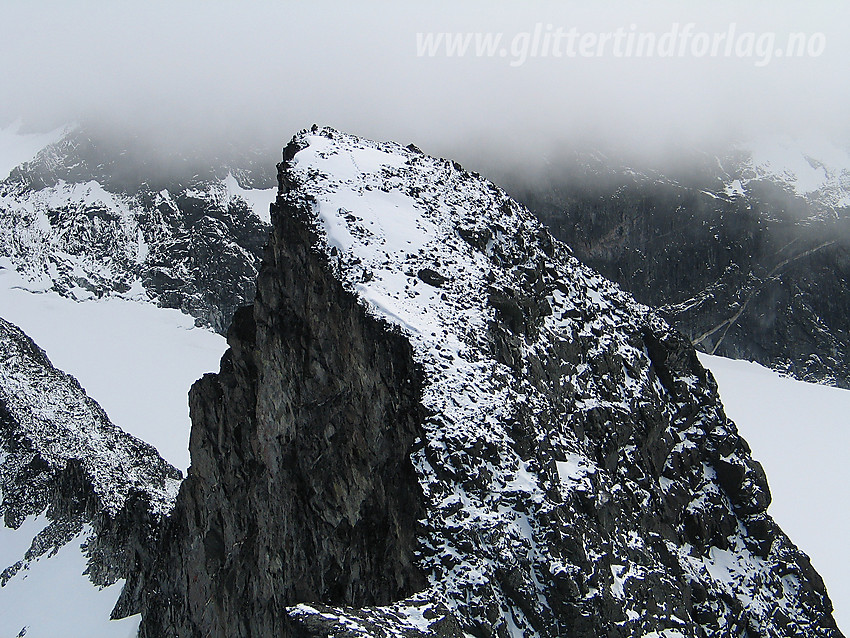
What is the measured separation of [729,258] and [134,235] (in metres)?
96.3

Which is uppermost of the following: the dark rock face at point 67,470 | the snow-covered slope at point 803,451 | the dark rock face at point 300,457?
the snow-covered slope at point 803,451

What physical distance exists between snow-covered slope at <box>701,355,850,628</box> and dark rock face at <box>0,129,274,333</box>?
254ft

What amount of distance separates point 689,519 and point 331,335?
1390cm

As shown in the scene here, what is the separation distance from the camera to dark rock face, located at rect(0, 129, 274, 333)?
15512 cm

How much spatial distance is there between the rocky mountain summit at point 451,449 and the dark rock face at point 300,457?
0.28ft

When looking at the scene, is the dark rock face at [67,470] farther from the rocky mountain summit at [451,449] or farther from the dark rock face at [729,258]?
the dark rock face at [729,258]

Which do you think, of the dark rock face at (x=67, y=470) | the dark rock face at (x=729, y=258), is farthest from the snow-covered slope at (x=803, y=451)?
the dark rock face at (x=67, y=470)

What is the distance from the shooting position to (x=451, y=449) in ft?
81.8

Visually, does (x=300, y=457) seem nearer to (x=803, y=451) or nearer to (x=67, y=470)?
(x=67, y=470)

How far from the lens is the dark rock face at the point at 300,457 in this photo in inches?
1018

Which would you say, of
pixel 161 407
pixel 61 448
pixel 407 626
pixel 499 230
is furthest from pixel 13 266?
pixel 407 626

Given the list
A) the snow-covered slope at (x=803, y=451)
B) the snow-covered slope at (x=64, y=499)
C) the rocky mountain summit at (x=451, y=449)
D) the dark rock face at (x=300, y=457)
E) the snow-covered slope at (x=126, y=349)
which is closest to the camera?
the rocky mountain summit at (x=451, y=449)

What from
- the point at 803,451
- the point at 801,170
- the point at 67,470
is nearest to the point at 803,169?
the point at 801,170

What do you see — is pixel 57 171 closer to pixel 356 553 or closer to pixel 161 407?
pixel 161 407
